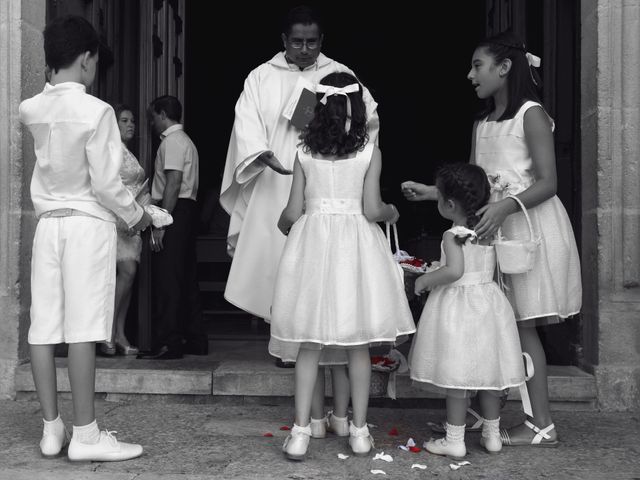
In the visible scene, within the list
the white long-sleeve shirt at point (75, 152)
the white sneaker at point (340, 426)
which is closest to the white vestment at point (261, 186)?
the white sneaker at point (340, 426)

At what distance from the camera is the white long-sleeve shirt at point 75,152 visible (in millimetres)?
3123

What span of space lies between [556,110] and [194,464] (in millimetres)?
3220

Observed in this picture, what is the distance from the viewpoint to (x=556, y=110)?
16.4 ft

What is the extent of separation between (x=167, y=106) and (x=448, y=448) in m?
2.93

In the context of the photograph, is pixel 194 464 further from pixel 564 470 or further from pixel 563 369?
pixel 563 369

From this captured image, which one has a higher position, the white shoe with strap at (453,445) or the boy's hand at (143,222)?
the boy's hand at (143,222)

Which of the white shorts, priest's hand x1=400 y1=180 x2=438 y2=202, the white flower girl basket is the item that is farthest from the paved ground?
priest's hand x1=400 y1=180 x2=438 y2=202

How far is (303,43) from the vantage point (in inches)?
172

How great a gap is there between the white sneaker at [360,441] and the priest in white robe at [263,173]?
1.28 meters

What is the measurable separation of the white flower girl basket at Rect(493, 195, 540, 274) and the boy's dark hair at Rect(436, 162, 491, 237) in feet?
0.53

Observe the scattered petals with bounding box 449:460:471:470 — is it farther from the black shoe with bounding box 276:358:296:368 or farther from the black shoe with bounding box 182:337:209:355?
the black shoe with bounding box 182:337:209:355

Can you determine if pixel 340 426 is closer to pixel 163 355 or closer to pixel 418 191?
pixel 418 191

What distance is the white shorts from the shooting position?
10.3 ft

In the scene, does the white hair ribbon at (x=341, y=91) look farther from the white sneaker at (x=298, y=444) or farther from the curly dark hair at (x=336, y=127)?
the white sneaker at (x=298, y=444)
